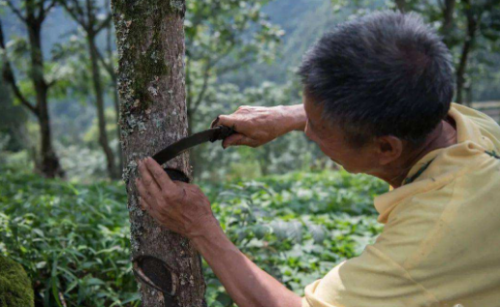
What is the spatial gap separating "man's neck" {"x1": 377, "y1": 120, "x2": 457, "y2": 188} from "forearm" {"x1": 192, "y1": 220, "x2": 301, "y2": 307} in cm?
57

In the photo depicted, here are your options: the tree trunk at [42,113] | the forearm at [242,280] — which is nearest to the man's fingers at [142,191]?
the forearm at [242,280]

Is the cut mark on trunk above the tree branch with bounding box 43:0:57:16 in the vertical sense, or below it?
below

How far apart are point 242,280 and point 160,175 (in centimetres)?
45

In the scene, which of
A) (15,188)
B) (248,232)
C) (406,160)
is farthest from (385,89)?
(15,188)

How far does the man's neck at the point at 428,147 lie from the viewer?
1.51 metres

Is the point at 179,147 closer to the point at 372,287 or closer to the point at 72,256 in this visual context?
the point at 372,287

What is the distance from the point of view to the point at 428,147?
151 centimetres

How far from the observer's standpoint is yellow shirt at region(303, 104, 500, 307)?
→ 4.17ft

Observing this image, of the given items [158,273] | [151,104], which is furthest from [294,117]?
[158,273]

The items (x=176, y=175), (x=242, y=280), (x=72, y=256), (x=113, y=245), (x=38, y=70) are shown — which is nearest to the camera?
(x=242, y=280)

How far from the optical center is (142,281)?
1690 millimetres

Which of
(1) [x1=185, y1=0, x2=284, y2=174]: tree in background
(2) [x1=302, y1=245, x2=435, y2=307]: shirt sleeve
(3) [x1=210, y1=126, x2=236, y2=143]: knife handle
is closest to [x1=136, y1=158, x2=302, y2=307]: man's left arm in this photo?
(2) [x1=302, y1=245, x2=435, y2=307]: shirt sleeve

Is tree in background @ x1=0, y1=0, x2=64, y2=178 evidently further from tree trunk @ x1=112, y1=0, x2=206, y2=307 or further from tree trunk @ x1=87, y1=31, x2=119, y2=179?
tree trunk @ x1=112, y1=0, x2=206, y2=307

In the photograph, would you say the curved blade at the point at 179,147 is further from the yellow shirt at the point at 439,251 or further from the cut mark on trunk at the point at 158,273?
the yellow shirt at the point at 439,251
